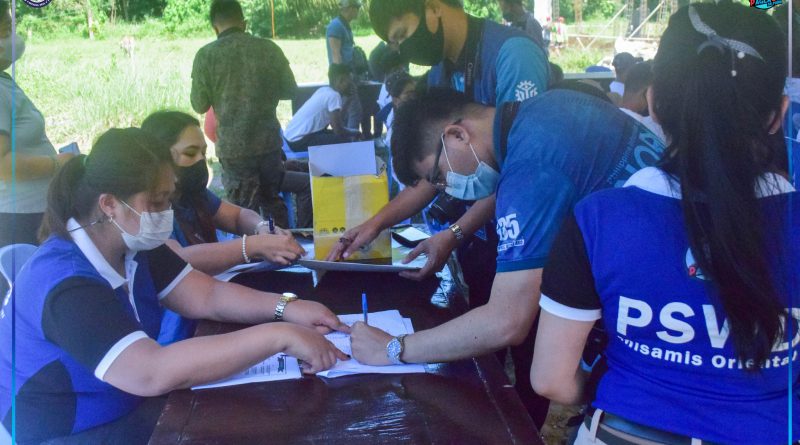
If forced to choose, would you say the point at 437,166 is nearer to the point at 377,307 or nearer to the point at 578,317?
the point at 377,307

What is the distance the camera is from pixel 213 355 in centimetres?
146

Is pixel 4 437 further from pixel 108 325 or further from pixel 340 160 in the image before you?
pixel 340 160

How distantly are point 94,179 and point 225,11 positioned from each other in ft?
9.57

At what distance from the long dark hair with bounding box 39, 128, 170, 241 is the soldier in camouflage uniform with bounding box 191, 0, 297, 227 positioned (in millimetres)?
2806

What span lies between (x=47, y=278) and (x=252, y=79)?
3082 millimetres

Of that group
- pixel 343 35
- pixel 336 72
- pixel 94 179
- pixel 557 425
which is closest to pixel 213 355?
pixel 94 179

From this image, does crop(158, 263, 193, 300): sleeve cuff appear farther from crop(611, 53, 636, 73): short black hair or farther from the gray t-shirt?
crop(611, 53, 636, 73): short black hair

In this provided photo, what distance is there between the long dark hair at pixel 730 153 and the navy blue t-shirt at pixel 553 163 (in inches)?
12.8

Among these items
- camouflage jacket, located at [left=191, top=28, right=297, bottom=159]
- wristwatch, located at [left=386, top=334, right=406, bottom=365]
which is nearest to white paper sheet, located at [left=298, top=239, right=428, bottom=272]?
wristwatch, located at [left=386, top=334, right=406, bottom=365]

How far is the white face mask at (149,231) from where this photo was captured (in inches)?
65.4

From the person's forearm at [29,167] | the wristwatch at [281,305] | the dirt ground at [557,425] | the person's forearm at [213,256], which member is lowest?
the dirt ground at [557,425]

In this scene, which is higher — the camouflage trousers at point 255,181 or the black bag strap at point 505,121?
the black bag strap at point 505,121

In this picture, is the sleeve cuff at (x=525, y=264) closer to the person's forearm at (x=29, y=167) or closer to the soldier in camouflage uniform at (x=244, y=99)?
the person's forearm at (x=29, y=167)

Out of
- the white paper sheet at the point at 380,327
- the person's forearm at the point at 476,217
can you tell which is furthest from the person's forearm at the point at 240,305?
the person's forearm at the point at 476,217
